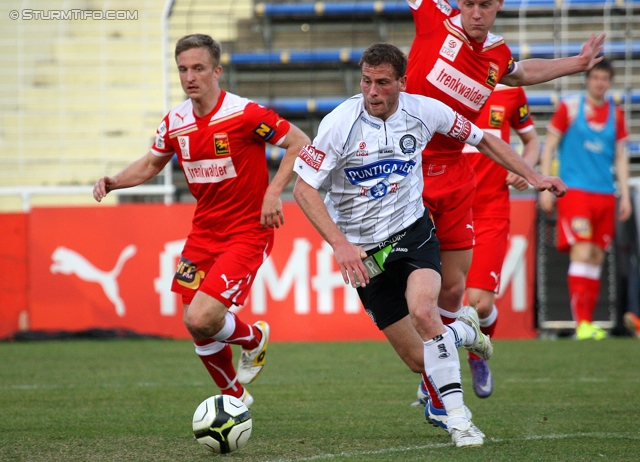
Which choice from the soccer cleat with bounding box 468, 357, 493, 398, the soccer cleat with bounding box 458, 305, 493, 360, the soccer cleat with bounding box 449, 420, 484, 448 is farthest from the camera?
the soccer cleat with bounding box 468, 357, 493, 398

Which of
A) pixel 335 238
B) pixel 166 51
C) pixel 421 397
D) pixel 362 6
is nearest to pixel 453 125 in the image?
pixel 335 238

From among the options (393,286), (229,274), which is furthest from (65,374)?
(393,286)

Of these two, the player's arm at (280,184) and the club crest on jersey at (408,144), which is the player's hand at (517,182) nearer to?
the player's arm at (280,184)

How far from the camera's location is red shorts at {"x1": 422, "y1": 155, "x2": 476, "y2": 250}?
5773 mm

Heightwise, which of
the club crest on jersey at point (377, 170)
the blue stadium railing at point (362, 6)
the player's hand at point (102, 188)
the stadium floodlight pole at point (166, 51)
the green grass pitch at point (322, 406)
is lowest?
the green grass pitch at point (322, 406)

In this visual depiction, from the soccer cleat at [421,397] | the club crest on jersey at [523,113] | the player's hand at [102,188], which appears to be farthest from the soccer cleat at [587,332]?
the player's hand at [102,188]

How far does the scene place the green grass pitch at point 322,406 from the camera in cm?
460

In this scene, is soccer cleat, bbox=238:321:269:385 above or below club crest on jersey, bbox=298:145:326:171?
below

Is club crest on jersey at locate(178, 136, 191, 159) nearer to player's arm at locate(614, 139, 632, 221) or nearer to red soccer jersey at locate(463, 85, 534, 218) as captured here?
red soccer jersey at locate(463, 85, 534, 218)

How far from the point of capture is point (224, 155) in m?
6.03

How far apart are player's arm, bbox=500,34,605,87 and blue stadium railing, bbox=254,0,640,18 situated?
927 centimetres

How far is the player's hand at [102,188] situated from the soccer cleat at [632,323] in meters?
7.03

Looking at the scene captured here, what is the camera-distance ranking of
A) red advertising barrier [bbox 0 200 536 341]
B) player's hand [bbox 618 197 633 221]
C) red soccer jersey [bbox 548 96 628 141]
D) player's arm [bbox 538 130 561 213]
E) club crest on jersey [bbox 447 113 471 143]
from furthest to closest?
red advertising barrier [bbox 0 200 536 341] → red soccer jersey [bbox 548 96 628 141] → player's hand [bbox 618 197 633 221] → player's arm [bbox 538 130 561 213] → club crest on jersey [bbox 447 113 471 143]

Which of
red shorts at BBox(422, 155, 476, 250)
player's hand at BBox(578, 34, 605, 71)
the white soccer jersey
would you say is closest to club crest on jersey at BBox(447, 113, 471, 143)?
the white soccer jersey
